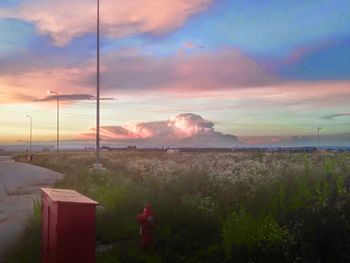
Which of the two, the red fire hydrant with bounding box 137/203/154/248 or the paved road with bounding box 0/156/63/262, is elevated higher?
the red fire hydrant with bounding box 137/203/154/248

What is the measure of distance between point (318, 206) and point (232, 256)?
1481 millimetres

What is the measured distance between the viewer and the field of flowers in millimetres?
7691

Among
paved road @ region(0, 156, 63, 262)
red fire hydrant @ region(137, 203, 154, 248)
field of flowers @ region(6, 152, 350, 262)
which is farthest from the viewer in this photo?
paved road @ region(0, 156, 63, 262)

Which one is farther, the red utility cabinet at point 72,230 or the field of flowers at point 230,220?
the field of flowers at point 230,220

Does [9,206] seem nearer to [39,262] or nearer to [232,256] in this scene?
→ [39,262]

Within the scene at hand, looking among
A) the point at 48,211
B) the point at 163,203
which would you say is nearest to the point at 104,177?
the point at 163,203

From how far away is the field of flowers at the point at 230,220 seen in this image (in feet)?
25.2

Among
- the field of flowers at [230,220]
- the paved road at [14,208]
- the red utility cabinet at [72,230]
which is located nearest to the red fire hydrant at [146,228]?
the field of flowers at [230,220]

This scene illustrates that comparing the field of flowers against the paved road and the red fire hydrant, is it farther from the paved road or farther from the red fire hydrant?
the paved road

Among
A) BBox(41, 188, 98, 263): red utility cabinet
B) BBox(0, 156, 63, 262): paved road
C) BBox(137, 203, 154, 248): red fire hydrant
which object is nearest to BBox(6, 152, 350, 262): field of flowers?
BBox(137, 203, 154, 248): red fire hydrant

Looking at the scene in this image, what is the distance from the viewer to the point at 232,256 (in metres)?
8.07

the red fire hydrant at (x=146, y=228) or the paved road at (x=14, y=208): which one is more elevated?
the red fire hydrant at (x=146, y=228)

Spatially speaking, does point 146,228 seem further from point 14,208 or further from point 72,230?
point 14,208

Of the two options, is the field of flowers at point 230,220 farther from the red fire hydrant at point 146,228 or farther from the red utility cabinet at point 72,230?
the red utility cabinet at point 72,230
